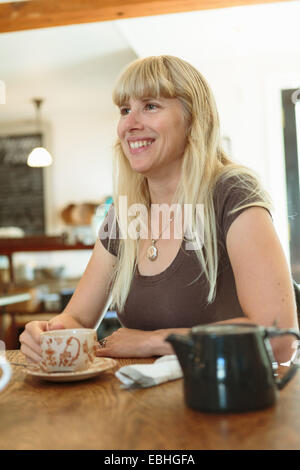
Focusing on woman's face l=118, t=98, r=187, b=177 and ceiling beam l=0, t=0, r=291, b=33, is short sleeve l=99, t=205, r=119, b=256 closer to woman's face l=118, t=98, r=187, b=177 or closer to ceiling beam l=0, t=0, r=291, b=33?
woman's face l=118, t=98, r=187, b=177

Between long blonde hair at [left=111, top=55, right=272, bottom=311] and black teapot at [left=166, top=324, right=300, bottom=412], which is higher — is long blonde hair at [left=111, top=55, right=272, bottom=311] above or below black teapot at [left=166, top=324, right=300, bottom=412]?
above

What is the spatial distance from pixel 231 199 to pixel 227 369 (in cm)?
60

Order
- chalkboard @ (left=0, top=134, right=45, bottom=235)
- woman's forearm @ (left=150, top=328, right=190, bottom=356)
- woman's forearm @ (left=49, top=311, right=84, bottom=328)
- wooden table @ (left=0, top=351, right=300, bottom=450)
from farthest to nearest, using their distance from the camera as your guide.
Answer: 1. chalkboard @ (left=0, top=134, right=45, bottom=235)
2. woman's forearm @ (left=49, top=311, right=84, bottom=328)
3. woman's forearm @ (left=150, top=328, right=190, bottom=356)
4. wooden table @ (left=0, top=351, right=300, bottom=450)

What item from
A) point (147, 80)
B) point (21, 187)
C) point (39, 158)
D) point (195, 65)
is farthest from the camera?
point (21, 187)

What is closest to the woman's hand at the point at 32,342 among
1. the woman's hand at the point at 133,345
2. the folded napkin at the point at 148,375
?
the woman's hand at the point at 133,345

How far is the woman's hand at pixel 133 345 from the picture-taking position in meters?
0.97

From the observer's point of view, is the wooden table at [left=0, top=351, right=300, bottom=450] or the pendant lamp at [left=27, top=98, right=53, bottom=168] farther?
the pendant lamp at [left=27, top=98, right=53, bottom=168]

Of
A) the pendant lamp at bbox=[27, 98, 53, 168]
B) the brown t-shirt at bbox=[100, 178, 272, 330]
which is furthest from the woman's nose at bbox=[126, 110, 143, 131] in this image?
the pendant lamp at bbox=[27, 98, 53, 168]

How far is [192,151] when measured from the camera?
129cm

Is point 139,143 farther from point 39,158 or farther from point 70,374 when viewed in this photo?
point 39,158

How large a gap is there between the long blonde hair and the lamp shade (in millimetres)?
4736

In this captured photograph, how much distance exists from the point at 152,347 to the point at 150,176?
1.62 ft

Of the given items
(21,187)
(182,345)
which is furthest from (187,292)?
(21,187)

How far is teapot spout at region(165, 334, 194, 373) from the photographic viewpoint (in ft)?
1.93
